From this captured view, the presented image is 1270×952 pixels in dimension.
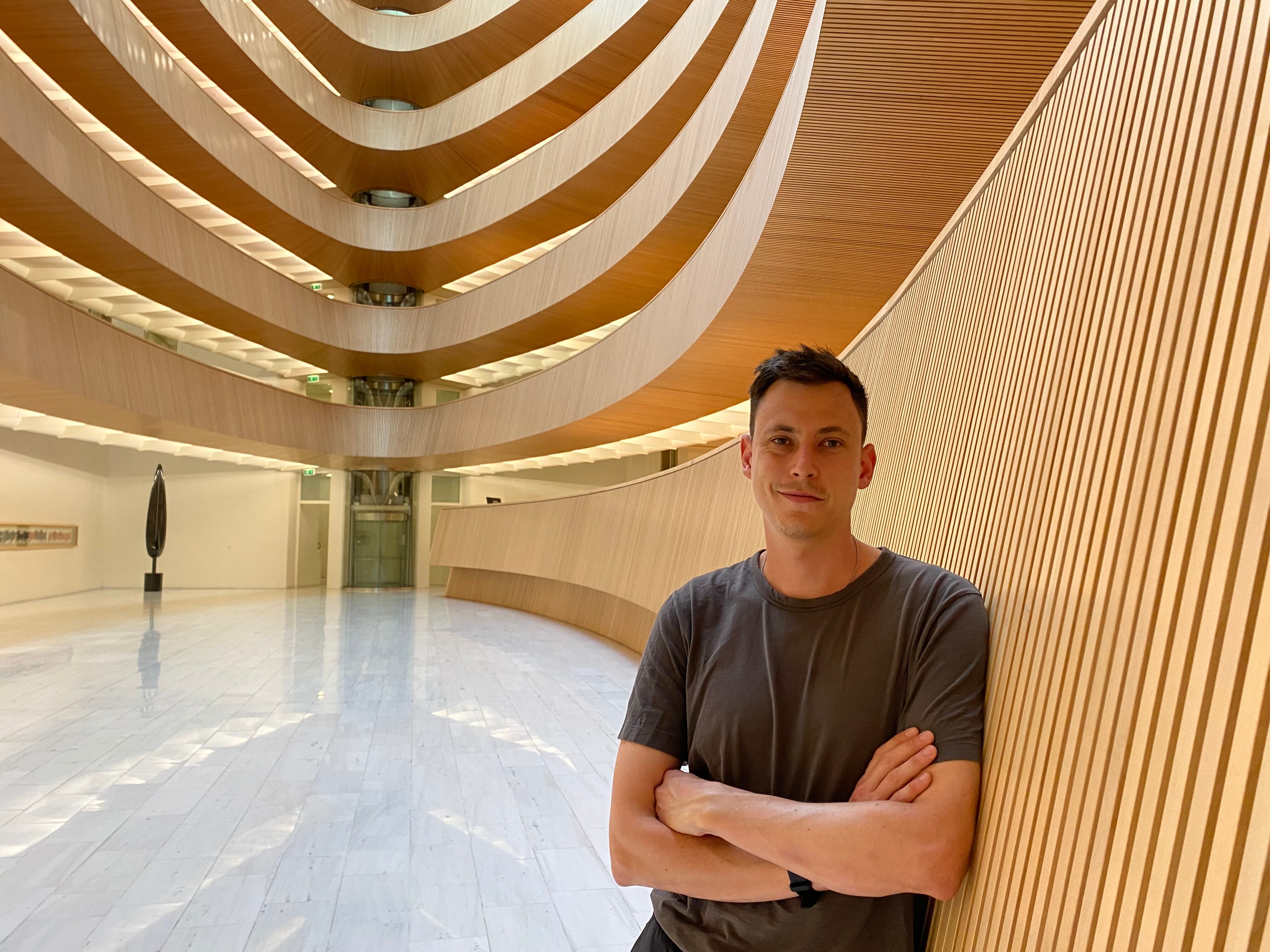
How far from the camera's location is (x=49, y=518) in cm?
1850

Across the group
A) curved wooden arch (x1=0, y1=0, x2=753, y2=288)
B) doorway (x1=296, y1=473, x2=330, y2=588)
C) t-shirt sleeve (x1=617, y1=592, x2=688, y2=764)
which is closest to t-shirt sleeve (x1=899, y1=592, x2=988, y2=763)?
t-shirt sleeve (x1=617, y1=592, x2=688, y2=764)

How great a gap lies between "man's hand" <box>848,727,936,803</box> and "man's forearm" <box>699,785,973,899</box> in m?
0.03

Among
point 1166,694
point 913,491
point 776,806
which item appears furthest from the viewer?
point 913,491

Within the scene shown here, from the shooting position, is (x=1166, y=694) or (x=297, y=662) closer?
(x=1166, y=694)

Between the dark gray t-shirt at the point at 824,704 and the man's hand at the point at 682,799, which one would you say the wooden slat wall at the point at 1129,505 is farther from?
the man's hand at the point at 682,799

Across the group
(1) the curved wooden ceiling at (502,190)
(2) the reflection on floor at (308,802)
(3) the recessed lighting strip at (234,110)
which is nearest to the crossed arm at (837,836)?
(2) the reflection on floor at (308,802)

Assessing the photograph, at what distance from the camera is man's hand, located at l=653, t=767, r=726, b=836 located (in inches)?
71.0

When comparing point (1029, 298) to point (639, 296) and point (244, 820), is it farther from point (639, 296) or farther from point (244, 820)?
point (639, 296)

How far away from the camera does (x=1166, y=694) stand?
123cm

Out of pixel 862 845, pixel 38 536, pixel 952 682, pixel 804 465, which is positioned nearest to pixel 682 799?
pixel 862 845

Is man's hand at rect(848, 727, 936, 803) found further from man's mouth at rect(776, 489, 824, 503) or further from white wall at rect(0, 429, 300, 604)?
white wall at rect(0, 429, 300, 604)

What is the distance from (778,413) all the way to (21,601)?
1946 centimetres

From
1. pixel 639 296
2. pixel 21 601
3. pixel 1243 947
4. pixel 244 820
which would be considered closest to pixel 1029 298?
pixel 1243 947

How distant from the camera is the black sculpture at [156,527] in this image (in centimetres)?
1906
